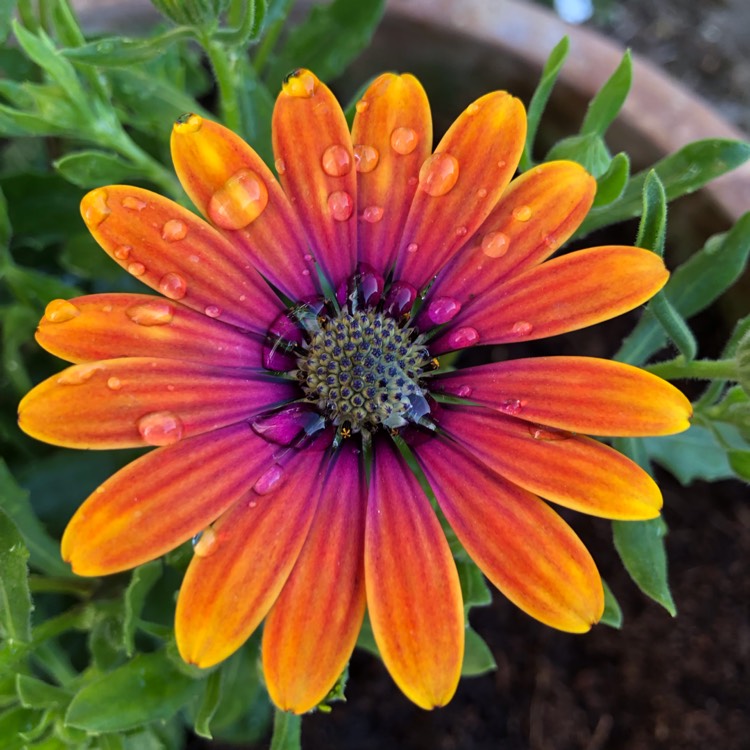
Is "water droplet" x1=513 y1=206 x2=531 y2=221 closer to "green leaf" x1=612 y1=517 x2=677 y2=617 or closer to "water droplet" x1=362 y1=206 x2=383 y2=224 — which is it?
"water droplet" x1=362 y1=206 x2=383 y2=224

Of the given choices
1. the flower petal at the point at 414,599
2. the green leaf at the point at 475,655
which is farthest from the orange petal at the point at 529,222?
the green leaf at the point at 475,655

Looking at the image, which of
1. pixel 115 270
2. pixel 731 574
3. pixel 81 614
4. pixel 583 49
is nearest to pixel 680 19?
pixel 583 49

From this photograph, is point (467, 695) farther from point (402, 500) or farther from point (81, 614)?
point (402, 500)

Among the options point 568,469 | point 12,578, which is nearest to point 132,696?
point 12,578

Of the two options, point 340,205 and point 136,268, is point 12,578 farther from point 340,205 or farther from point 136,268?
point 340,205

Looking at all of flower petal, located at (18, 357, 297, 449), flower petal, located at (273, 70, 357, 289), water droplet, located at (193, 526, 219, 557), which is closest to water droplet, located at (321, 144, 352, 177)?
flower petal, located at (273, 70, 357, 289)
